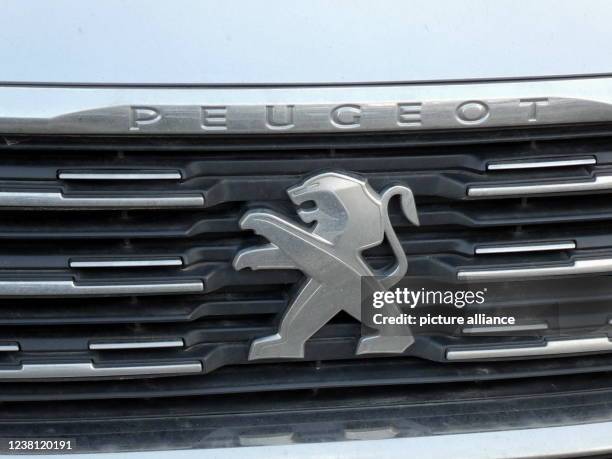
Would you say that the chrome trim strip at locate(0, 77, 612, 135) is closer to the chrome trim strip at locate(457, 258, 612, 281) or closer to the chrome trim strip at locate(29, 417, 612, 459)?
the chrome trim strip at locate(457, 258, 612, 281)

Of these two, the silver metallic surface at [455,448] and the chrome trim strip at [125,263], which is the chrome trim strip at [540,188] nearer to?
the silver metallic surface at [455,448]

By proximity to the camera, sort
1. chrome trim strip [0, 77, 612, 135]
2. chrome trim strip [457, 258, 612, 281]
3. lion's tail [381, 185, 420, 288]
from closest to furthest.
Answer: chrome trim strip [0, 77, 612, 135], lion's tail [381, 185, 420, 288], chrome trim strip [457, 258, 612, 281]

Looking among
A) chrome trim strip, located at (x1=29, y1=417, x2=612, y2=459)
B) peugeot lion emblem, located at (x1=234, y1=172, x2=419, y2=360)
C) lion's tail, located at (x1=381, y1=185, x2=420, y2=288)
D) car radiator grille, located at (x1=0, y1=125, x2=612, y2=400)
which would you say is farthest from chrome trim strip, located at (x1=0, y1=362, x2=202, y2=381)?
lion's tail, located at (x1=381, y1=185, x2=420, y2=288)

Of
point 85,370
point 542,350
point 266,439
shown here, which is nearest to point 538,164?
point 542,350

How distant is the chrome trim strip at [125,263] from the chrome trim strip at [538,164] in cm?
82

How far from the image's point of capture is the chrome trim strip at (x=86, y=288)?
2133mm

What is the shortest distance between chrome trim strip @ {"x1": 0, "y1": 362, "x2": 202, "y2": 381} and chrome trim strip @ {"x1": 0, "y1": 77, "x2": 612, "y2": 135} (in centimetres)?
60

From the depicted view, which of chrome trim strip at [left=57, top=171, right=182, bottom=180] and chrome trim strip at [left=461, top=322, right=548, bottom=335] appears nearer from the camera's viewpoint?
chrome trim strip at [left=57, top=171, right=182, bottom=180]

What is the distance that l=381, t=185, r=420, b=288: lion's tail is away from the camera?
2125 mm

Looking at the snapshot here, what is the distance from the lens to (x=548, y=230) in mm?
2305

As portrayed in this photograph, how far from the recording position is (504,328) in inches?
91.7

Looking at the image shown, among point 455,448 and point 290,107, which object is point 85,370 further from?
point 455,448

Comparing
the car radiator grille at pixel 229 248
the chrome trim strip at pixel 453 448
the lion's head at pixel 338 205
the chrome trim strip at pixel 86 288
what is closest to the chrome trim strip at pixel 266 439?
the chrome trim strip at pixel 453 448

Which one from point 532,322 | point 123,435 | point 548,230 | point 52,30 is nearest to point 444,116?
point 548,230
